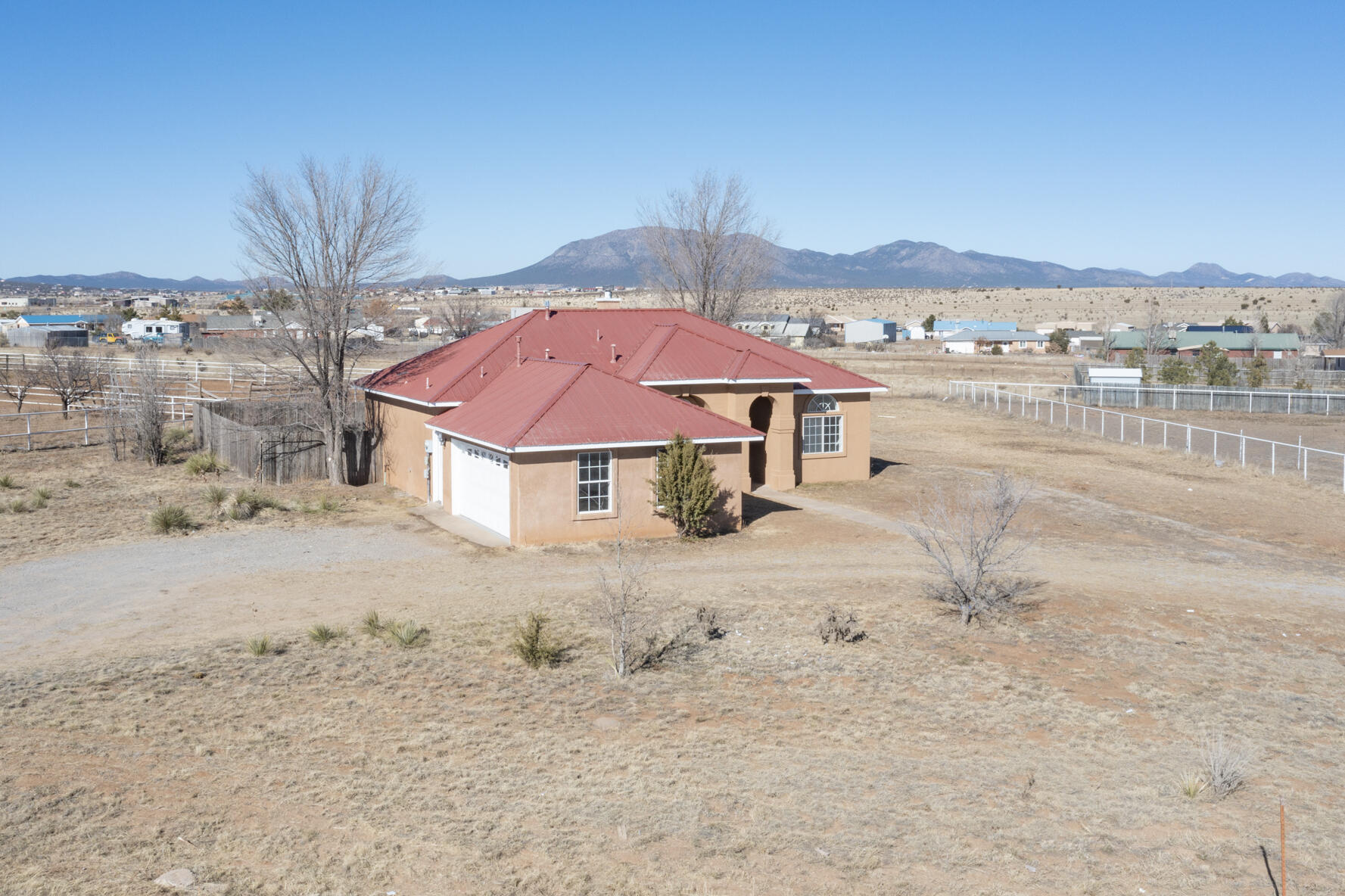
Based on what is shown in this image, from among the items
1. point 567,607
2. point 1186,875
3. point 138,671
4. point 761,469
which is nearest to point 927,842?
point 1186,875

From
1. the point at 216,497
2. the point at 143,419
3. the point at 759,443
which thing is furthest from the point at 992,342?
the point at 216,497

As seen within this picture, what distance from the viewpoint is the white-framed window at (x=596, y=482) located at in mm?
22031

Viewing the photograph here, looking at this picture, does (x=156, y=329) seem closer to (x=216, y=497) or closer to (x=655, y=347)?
(x=216, y=497)

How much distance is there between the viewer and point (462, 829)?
376 inches

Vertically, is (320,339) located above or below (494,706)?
above

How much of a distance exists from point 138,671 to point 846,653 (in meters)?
9.00

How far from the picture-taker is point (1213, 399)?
55562mm

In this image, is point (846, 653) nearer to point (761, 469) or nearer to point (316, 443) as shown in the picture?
point (761, 469)

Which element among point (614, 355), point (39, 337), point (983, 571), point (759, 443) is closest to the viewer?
point (983, 571)

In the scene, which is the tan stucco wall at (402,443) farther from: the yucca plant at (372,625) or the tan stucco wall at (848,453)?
the yucca plant at (372,625)

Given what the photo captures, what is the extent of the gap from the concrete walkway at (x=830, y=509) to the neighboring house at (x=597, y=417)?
50cm

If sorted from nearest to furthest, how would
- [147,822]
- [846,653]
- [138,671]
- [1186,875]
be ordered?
[1186,875], [147,822], [138,671], [846,653]

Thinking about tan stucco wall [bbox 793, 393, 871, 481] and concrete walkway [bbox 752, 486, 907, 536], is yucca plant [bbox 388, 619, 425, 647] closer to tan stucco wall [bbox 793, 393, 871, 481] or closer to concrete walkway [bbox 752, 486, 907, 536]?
concrete walkway [bbox 752, 486, 907, 536]

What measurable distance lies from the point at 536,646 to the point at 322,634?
3064 mm
